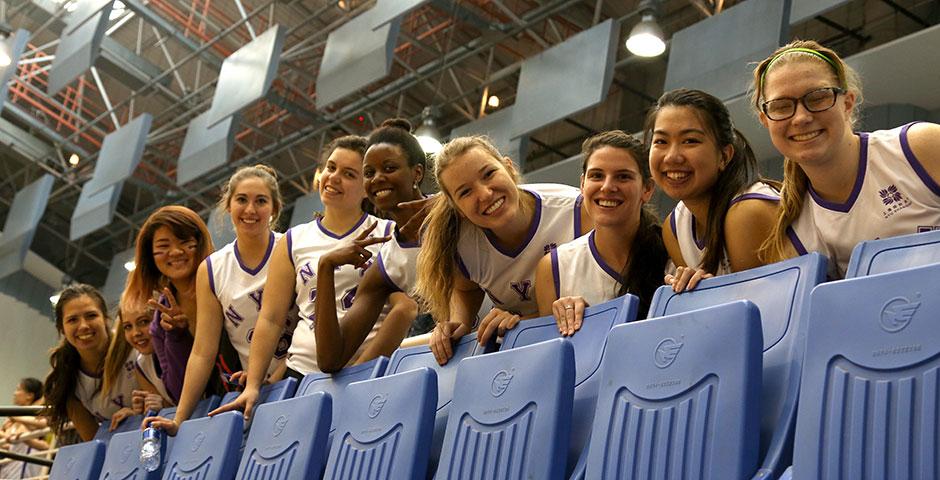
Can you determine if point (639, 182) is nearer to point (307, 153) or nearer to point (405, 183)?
point (405, 183)

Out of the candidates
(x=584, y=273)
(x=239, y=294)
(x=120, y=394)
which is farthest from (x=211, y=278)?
(x=584, y=273)

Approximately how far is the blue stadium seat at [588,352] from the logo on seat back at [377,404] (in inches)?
11.8

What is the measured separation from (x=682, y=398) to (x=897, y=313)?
315 mm

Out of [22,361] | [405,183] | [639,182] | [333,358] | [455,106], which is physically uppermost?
[455,106]

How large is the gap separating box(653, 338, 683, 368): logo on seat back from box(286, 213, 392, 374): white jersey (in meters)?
1.28

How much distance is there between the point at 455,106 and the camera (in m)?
9.32

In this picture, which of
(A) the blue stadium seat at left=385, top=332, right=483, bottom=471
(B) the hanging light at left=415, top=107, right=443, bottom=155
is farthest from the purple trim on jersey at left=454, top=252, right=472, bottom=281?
(B) the hanging light at left=415, top=107, right=443, bottom=155

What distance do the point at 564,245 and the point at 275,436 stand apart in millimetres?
702

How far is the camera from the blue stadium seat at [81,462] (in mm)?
2855

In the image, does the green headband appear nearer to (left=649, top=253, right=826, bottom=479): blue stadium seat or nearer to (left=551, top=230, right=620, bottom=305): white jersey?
(left=649, top=253, right=826, bottom=479): blue stadium seat

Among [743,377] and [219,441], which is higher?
[219,441]

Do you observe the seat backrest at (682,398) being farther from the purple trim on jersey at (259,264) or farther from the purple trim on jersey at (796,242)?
the purple trim on jersey at (259,264)

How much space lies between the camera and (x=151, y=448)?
2.59 meters

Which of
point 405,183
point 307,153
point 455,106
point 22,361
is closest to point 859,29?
point 455,106
